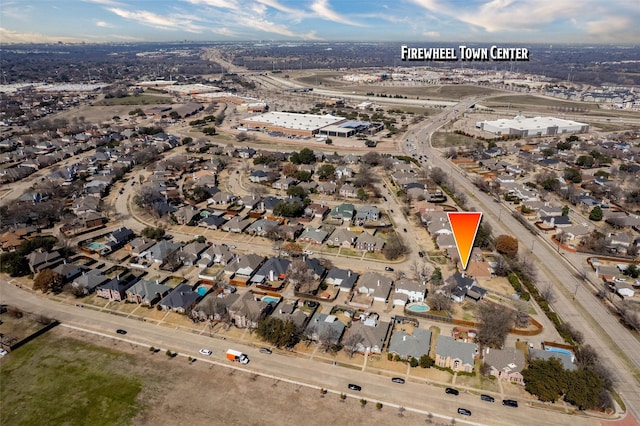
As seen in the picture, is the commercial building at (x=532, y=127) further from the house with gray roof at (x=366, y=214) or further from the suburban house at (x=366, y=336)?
the suburban house at (x=366, y=336)

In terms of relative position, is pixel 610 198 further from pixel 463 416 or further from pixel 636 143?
pixel 463 416

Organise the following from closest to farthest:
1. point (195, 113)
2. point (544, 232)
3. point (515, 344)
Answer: point (515, 344) → point (544, 232) → point (195, 113)

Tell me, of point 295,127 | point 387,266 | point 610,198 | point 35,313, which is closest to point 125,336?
point 35,313

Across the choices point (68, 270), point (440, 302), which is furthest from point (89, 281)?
point (440, 302)

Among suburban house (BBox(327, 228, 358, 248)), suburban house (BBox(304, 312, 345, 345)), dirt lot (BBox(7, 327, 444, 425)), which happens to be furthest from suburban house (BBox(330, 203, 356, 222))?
dirt lot (BBox(7, 327, 444, 425))

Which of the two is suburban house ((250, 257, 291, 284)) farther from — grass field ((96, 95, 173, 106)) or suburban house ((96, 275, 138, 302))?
grass field ((96, 95, 173, 106))

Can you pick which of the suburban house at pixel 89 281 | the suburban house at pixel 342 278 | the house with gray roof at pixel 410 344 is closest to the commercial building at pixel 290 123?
the suburban house at pixel 342 278

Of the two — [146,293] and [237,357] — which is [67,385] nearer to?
[146,293]
